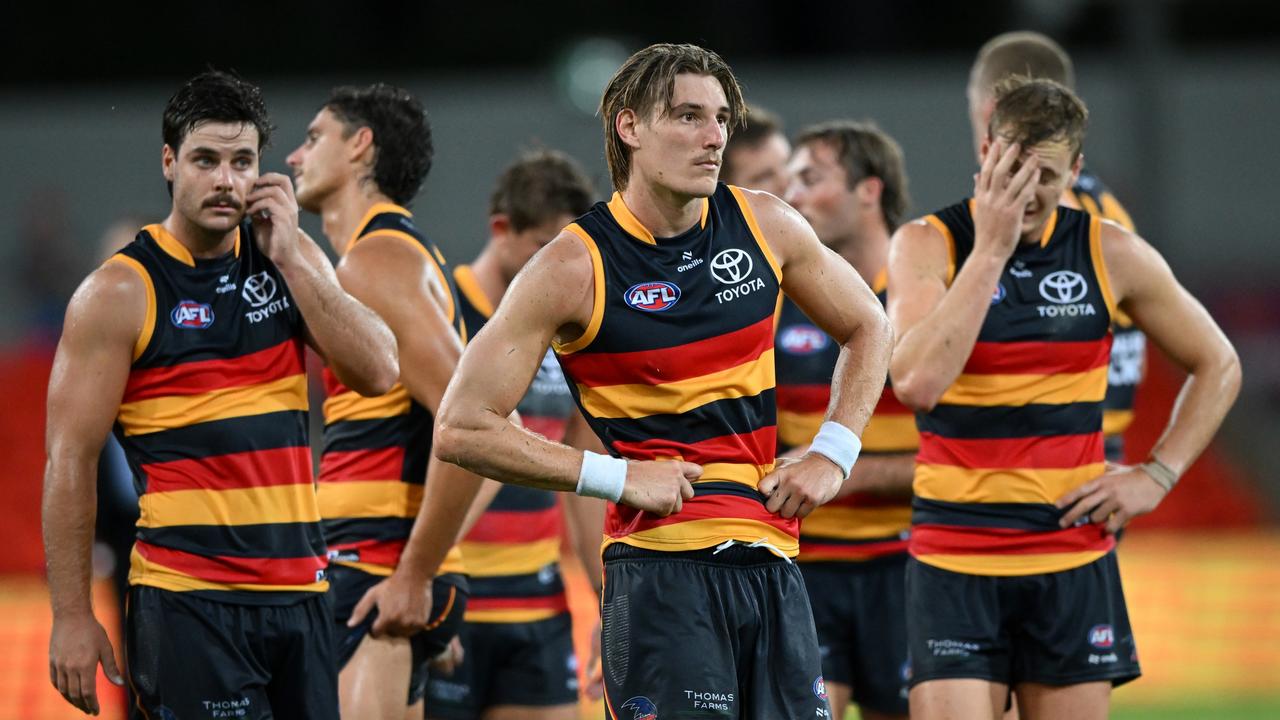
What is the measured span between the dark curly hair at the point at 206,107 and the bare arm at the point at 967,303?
7.06 feet

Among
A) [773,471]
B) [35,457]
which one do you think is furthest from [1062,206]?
[35,457]

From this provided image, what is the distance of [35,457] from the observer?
15625mm

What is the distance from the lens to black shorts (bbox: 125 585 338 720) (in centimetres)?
439

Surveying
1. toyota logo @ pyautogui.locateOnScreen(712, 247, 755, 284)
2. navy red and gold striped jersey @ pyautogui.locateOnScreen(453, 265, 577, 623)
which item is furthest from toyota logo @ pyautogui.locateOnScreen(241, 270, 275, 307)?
navy red and gold striped jersey @ pyautogui.locateOnScreen(453, 265, 577, 623)

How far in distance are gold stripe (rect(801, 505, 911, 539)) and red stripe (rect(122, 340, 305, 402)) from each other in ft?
8.05

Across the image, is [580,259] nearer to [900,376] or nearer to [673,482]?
[673,482]

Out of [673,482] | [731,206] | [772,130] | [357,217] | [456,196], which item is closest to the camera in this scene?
[673,482]

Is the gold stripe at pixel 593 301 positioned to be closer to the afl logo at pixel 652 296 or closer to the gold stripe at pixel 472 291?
the afl logo at pixel 652 296

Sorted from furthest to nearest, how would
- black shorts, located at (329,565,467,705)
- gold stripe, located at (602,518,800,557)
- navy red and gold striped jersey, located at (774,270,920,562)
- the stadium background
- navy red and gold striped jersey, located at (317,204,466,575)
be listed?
the stadium background
navy red and gold striped jersey, located at (774,270,920,562)
navy red and gold striped jersey, located at (317,204,466,575)
black shorts, located at (329,565,467,705)
gold stripe, located at (602,518,800,557)

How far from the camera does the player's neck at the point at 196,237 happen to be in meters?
4.55

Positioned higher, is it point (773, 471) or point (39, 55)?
point (39, 55)

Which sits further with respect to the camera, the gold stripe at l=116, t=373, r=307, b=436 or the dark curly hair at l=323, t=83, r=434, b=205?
the dark curly hair at l=323, t=83, r=434, b=205

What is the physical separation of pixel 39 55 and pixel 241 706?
19.3 meters

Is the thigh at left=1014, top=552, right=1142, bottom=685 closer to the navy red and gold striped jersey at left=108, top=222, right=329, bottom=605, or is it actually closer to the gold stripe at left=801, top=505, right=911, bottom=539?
the gold stripe at left=801, top=505, right=911, bottom=539
